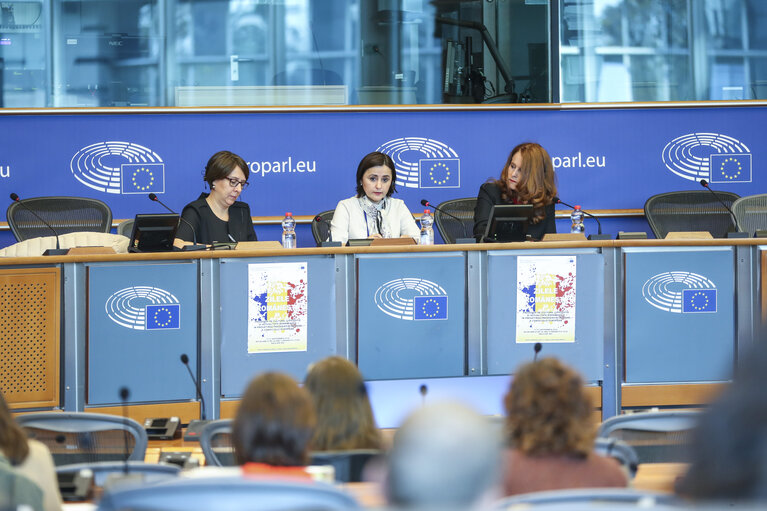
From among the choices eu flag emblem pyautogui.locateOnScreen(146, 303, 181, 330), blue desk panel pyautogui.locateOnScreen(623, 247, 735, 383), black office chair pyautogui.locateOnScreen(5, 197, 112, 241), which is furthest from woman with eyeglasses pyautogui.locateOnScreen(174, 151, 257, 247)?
blue desk panel pyautogui.locateOnScreen(623, 247, 735, 383)

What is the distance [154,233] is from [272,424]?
8.86ft

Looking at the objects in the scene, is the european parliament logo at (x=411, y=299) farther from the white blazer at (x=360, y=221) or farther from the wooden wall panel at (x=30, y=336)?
the wooden wall panel at (x=30, y=336)

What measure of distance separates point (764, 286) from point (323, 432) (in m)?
2.96

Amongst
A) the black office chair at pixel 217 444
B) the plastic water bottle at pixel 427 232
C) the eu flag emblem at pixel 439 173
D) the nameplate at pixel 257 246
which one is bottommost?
the black office chair at pixel 217 444

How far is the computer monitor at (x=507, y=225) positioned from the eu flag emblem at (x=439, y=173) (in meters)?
2.08

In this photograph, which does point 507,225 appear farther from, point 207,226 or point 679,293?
point 207,226

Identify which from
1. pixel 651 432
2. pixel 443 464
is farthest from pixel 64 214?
pixel 443 464

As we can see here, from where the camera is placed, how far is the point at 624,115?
675 cm

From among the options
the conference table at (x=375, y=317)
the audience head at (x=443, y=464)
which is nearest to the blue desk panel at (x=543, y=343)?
the conference table at (x=375, y=317)

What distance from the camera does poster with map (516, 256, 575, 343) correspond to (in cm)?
443

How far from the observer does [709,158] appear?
680 cm

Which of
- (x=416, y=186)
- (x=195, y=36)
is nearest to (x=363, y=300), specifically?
(x=416, y=186)

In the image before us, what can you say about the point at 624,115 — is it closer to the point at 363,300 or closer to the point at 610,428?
the point at 363,300

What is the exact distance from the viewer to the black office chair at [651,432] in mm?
2465
